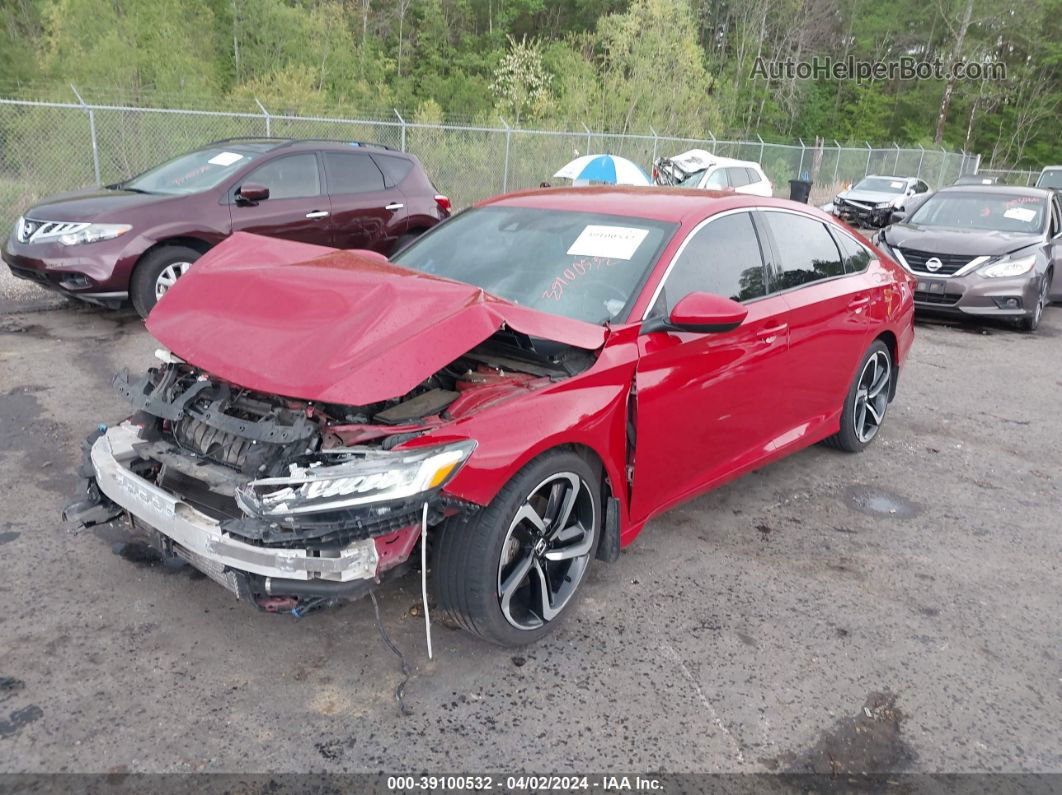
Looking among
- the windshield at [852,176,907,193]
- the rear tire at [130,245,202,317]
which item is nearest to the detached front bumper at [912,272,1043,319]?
the rear tire at [130,245,202,317]

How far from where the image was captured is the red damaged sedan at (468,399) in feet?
8.79

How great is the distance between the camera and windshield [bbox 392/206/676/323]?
3.58m

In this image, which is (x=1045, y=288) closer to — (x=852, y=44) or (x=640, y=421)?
(x=640, y=421)

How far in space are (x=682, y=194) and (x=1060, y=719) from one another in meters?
2.84

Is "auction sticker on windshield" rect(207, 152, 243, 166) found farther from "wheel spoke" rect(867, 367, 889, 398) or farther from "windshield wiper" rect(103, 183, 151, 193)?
"wheel spoke" rect(867, 367, 889, 398)

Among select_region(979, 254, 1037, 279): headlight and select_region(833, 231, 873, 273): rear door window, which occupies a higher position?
select_region(833, 231, 873, 273): rear door window

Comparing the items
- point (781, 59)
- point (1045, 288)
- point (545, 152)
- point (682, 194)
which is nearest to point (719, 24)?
point (781, 59)

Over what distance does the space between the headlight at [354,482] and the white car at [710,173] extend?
16.2m

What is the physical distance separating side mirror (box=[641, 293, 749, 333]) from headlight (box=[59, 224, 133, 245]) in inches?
223

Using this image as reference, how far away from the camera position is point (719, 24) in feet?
170

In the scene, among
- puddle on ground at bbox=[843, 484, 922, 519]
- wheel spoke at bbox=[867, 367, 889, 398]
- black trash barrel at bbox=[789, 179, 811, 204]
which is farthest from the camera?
black trash barrel at bbox=[789, 179, 811, 204]

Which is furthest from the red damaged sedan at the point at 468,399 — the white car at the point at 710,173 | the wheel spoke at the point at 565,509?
the white car at the point at 710,173

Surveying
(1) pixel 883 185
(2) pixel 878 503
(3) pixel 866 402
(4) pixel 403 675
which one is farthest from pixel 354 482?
(1) pixel 883 185

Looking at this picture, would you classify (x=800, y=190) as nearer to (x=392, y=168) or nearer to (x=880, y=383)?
(x=392, y=168)
